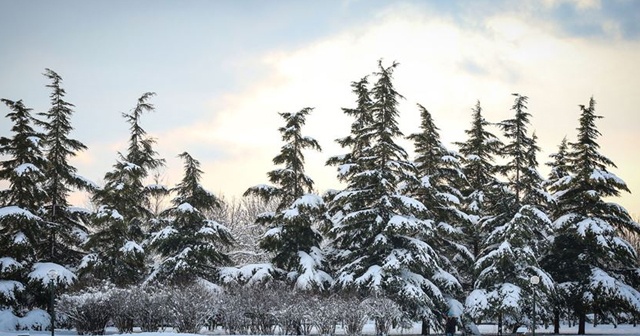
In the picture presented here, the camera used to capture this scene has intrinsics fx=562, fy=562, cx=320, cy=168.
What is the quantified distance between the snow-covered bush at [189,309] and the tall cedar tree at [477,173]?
1609 cm

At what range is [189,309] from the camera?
26781 millimetres

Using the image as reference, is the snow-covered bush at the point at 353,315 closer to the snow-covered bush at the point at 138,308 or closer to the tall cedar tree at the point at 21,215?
the snow-covered bush at the point at 138,308

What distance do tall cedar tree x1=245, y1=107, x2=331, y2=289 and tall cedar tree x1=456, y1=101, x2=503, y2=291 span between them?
9.79 m

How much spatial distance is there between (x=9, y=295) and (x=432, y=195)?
2319 cm

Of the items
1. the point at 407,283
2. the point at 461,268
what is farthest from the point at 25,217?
the point at 461,268

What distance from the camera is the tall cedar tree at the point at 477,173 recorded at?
34500mm

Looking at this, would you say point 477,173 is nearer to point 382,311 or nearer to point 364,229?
point 364,229

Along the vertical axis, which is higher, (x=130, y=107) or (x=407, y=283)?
(x=130, y=107)

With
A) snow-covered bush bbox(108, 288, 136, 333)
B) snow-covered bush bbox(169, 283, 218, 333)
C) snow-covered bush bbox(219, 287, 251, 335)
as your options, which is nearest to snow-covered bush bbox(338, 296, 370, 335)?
snow-covered bush bbox(219, 287, 251, 335)

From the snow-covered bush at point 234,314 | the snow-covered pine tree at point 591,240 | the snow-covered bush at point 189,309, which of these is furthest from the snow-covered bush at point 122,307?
the snow-covered pine tree at point 591,240

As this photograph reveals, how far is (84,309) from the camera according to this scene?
2723cm

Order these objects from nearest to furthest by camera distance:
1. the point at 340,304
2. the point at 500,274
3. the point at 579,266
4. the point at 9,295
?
the point at 340,304, the point at 9,295, the point at 500,274, the point at 579,266

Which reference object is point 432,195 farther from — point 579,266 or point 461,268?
point 579,266

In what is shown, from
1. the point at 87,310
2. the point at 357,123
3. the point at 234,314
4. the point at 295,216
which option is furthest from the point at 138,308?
the point at 357,123
